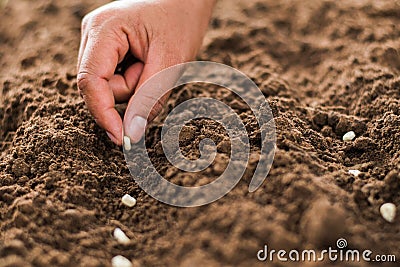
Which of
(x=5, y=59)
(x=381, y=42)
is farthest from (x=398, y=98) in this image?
(x=5, y=59)

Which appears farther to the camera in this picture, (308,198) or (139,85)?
(139,85)

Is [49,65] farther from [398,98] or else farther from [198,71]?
[398,98]

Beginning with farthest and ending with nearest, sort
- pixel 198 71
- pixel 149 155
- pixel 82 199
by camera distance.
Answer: pixel 198 71
pixel 149 155
pixel 82 199

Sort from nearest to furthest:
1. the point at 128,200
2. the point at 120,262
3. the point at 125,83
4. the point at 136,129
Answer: the point at 120,262 → the point at 128,200 → the point at 136,129 → the point at 125,83

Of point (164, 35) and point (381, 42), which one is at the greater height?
point (164, 35)

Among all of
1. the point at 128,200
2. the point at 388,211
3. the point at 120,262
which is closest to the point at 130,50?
the point at 128,200

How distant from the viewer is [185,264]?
96 cm

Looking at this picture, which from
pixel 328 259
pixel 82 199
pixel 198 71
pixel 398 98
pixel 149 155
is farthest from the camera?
pixel 198 71

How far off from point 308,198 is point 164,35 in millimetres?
625

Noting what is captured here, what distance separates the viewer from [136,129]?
1.25 m

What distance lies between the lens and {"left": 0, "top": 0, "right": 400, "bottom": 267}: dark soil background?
988 mm

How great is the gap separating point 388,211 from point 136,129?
614 millimetres

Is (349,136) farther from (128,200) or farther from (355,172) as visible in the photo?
(128,200)

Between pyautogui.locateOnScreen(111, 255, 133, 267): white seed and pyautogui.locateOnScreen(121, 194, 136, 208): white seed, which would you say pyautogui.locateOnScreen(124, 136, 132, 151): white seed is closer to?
pyautogui.locateOnScreen(121, 194, 136, 208): white seed
